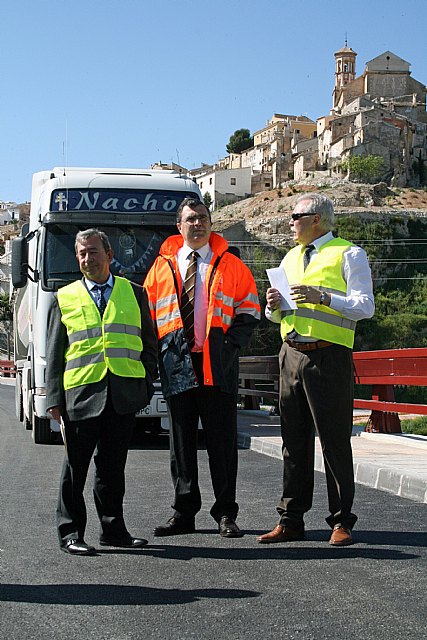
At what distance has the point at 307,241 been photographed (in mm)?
6305

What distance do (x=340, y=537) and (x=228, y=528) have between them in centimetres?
72

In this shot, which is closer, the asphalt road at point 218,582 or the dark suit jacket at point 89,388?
the asphalt road at point 218,582

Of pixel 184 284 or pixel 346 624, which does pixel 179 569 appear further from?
pixel 184 284

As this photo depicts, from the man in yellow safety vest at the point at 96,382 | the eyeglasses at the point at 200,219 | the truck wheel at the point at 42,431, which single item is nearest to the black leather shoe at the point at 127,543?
the man in yellow safety vest at the point at 96,382

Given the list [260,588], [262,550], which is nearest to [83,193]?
[262,550]

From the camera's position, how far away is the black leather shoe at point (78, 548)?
576cm

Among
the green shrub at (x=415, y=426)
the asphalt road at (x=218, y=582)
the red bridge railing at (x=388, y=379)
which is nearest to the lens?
the asphalt road at (x=218, y=582)

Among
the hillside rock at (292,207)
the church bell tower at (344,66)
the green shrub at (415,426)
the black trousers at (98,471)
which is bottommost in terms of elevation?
the green shrub at (415,426)

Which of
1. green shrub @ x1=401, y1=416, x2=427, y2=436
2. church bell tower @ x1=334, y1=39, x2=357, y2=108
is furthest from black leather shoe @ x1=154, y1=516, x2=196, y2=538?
church bell tower @ x1=334, y1=39, x2=357, y2=108

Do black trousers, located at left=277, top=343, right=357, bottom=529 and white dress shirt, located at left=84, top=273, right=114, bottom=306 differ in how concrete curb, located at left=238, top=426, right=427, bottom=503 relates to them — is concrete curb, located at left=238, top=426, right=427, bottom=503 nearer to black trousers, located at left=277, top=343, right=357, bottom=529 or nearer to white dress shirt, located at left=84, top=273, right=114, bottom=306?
black trousers, located at left=277, top=343, right=357, bottom=529

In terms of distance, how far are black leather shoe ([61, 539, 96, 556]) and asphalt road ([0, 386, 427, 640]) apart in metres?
0.07

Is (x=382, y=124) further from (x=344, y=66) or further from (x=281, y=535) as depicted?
(x=281, y=535)

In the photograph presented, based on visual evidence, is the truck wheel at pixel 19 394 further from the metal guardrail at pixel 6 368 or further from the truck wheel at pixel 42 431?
the metal guardrail at pixel 6 368

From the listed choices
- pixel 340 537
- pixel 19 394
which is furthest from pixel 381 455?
pixel 19 394
